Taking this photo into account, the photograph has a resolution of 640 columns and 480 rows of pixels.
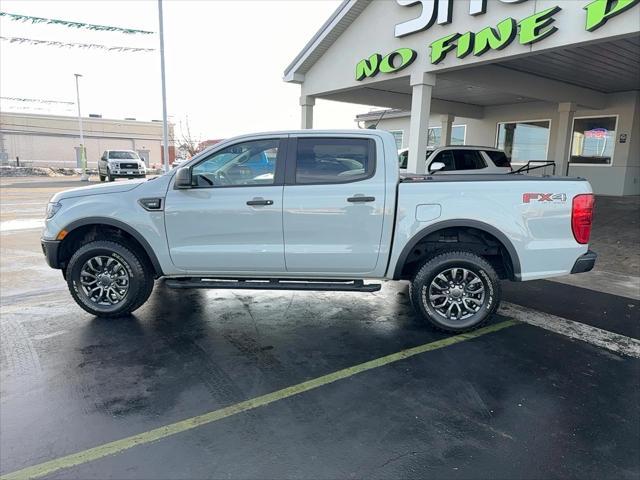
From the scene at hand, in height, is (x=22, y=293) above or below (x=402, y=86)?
below

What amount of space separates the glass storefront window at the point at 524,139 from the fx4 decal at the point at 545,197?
14990mm

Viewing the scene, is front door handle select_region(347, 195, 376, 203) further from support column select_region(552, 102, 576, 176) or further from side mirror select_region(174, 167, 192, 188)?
support column select_region(552, 102, 576, 176)

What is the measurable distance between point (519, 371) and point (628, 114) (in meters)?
15.1

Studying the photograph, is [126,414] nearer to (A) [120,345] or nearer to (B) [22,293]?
(A) [120,345]

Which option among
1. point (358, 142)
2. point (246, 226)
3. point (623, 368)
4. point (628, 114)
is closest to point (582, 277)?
point (623, 368)

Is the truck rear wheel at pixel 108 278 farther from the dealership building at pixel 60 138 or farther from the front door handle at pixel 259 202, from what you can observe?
the dealership building at pixel 60 138

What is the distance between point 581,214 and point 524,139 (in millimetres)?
15746

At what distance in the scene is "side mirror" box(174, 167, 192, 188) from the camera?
4566 millimetres

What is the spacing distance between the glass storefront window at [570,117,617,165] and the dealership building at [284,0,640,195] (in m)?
0.04

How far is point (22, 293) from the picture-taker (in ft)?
19.7

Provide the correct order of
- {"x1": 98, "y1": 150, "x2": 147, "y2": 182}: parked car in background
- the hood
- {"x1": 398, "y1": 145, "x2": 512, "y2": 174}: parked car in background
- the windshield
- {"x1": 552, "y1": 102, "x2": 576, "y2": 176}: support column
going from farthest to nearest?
1. the windshield
2. {"x1": 98, "y1": 150, "x2": 147, "y2": 182}: parked car in background
3. {"x1": 552, "y1": 102, "x2": 576, "y2": 176}: support column
4. {"x1": 398, "y1": 145, "x2": 512, "y2": 174}: parked car in background
5. the hood

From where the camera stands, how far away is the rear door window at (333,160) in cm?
466

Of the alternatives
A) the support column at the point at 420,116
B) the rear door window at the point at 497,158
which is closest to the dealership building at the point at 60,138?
the rear door window at the point at 497,158

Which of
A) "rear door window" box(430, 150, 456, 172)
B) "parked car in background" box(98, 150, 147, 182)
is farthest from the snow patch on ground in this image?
"parked car in background" box(98, 150, 147, 182)
